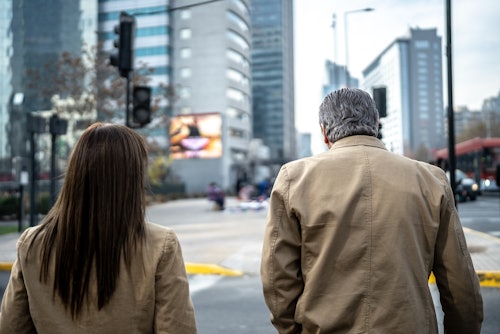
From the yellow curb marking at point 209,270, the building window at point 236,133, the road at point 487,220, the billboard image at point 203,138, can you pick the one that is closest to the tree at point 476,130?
the billboard image at point 203,138

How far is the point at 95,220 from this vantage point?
1.54 m

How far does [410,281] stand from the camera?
1.71m

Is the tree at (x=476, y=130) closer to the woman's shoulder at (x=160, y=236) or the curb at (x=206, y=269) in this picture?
the curb at (x=206, y=269)

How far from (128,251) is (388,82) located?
27.8 ft

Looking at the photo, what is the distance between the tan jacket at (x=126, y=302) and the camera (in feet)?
5.02

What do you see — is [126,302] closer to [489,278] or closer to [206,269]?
[206,269]

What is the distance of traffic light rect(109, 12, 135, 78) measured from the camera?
7883 millimetres

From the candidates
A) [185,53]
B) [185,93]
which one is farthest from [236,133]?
[185,53]

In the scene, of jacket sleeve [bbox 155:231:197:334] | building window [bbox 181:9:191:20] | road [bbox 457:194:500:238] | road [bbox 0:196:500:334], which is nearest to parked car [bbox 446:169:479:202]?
road [bbox 457:194:500:238]

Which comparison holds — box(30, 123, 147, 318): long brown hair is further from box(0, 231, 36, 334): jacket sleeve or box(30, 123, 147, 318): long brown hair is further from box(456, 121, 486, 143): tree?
box(456, 121, 486, 143): tree

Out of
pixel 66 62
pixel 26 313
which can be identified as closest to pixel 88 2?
pixel 26 313

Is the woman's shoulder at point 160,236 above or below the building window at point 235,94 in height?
below

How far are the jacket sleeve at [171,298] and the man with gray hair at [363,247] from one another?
365 millimetres

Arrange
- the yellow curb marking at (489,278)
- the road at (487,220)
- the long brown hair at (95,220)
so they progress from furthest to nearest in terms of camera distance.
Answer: the road at (487,220), the yellow curb marking at (489,278), the long brown hair at (95,220)
